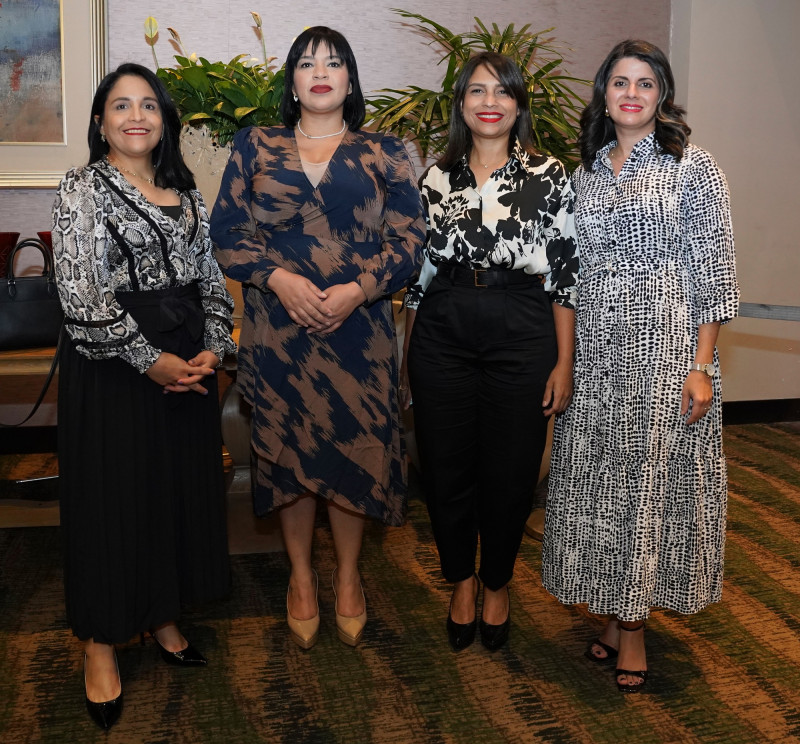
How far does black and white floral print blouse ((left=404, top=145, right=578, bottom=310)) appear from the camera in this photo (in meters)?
2.15

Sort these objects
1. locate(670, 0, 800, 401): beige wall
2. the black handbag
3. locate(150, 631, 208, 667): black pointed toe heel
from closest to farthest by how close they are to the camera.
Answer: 1. locate(150, 631, 208, 667): black pointed toe heel
2. the black handbag
3. locate(670, 0, 800, 401): beige wall

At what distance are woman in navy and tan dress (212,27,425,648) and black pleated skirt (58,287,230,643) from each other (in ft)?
0.66

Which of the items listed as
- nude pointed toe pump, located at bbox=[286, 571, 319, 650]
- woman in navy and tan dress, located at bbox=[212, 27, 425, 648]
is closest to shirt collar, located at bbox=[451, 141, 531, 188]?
woman in navy and tan dress, located at bbox=[212, 27, 425, 648]

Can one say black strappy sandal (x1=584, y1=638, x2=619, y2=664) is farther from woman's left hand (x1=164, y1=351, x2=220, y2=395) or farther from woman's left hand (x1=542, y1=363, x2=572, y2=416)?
woman's left hand (x1=164, y1=351, x2=220, y2=395)

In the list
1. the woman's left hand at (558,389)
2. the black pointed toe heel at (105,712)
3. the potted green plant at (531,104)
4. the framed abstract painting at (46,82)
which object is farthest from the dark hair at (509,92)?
the framed abstract painting at (46,82)

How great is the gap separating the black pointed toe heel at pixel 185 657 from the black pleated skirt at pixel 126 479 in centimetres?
22

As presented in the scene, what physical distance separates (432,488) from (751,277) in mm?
3176

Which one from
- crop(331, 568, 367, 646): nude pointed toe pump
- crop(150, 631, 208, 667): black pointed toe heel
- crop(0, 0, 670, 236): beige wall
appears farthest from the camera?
crop(0, 0, 670, 236): beige wall

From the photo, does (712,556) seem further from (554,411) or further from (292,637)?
(292,637)

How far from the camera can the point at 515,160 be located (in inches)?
86.5

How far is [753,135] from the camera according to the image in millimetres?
4660

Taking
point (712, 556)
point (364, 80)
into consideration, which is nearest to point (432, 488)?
point (712, 556)

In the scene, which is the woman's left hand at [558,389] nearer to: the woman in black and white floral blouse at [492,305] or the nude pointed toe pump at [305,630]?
the woman in black and white floral blouse at [492,305]

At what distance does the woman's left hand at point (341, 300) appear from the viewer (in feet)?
6.98
